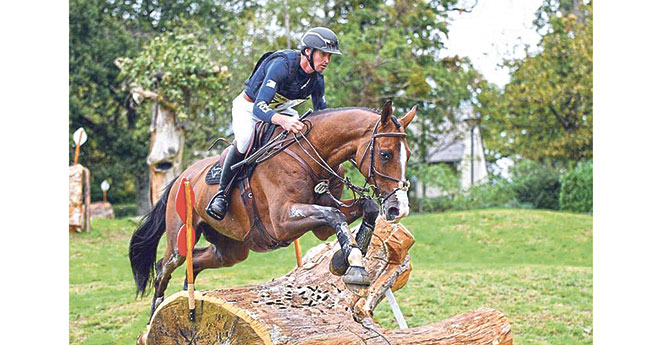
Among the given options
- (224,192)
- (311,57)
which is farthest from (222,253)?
(311,57)

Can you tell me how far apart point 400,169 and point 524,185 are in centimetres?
1509

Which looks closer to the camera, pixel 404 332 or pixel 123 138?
pixel 404 332

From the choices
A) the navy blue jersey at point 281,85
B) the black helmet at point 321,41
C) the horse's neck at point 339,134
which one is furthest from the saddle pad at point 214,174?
the black helmet at point 321,41

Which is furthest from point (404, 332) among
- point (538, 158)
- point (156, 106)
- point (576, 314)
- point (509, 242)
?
point (538, 158)

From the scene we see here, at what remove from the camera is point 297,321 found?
4191 millimetres

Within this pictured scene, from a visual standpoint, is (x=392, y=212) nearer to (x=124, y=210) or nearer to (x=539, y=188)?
(x=539, y=188)

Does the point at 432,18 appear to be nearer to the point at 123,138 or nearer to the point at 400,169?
the point at 123,138

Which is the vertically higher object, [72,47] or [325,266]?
A: [72,47]

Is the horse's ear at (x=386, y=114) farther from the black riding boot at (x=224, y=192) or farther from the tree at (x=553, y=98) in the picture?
the tree at (x=553, y=98)

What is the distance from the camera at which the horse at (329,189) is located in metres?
3.90

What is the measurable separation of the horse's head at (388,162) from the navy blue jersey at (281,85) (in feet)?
2.25

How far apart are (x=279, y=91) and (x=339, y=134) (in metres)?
0.54

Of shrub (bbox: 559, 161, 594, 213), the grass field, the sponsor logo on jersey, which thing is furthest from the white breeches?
shrub (bbox: 559, 161, 594, 213)

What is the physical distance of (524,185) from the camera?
59.9 feet
